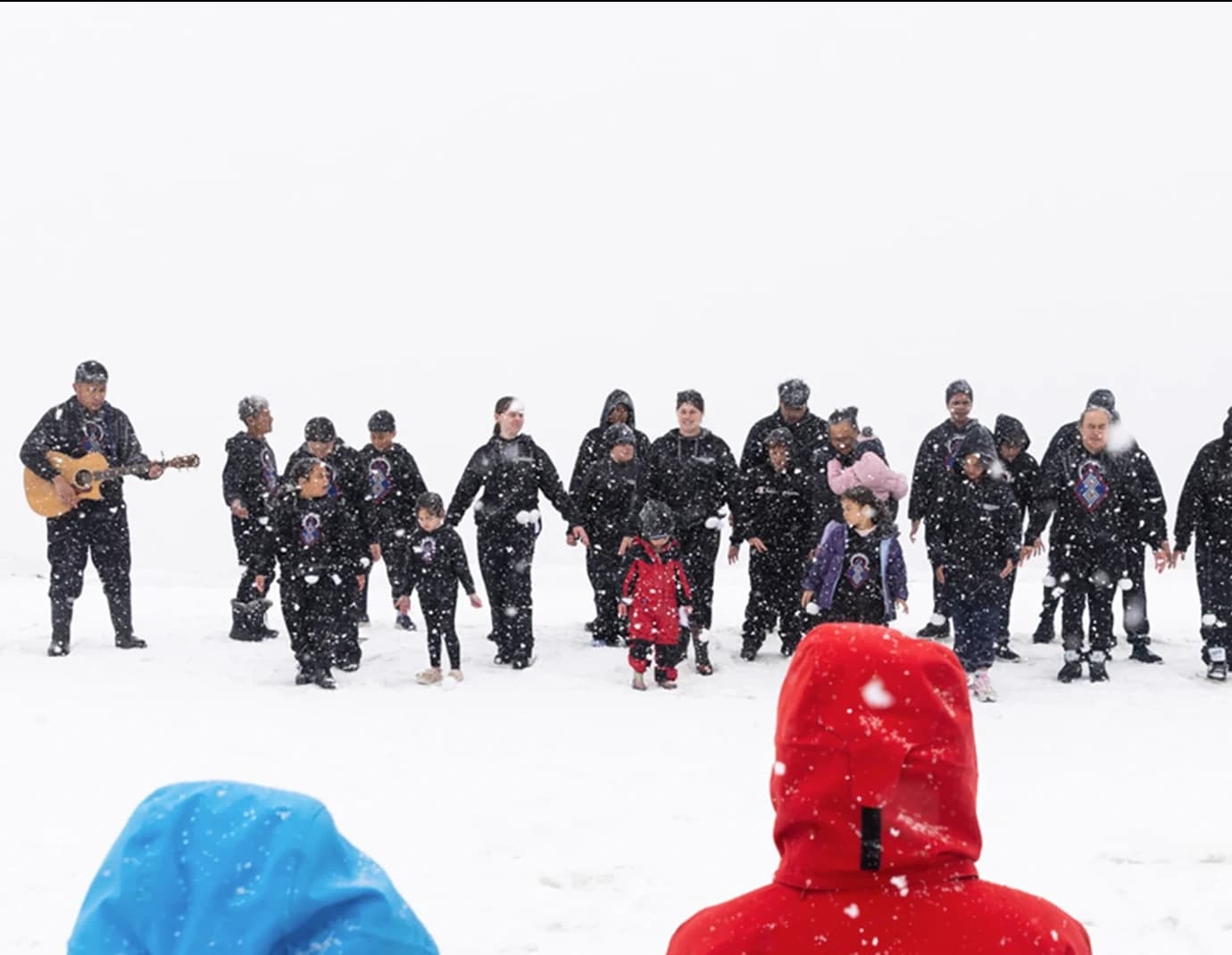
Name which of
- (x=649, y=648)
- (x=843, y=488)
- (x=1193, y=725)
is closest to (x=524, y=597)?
(x=649, y=648)

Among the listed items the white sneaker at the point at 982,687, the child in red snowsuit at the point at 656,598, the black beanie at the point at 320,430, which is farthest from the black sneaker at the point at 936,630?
the black beanie at the point at 320,430

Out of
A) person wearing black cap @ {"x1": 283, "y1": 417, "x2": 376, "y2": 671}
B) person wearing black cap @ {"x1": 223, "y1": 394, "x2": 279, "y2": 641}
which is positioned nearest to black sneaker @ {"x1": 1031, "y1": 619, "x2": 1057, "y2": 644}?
person wearing black cap @ {"x1": 283, "y1": 417, "x2": 376, "y2": 671}

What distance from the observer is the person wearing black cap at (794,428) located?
9.61 meters

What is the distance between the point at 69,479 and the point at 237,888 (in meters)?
8.53

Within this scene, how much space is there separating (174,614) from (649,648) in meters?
5.73

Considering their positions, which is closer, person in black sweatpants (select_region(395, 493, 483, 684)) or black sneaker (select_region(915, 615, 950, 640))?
person in black sweatpants (select_region(395, 493, 483, 684))

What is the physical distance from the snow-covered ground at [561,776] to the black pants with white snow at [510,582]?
0.24 meters

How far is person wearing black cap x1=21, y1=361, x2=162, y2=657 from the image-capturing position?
918 centimetres

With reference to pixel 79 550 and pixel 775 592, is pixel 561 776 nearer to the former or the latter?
pixel 775 592

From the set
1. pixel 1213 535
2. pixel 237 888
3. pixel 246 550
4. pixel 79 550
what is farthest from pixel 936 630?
pixel 237 888

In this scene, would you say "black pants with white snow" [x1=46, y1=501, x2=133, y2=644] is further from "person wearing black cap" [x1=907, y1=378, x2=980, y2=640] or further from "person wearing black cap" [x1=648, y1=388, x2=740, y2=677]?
"person wearing black cap" [x1=907, y1=378, x2=980, y2=640]

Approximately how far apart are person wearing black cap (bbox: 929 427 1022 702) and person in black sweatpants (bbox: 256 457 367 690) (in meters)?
4.54

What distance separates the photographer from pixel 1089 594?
28.4ft

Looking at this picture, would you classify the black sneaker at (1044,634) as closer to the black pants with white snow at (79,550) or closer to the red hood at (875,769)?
the black pants with white snow at (79,550)
